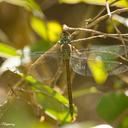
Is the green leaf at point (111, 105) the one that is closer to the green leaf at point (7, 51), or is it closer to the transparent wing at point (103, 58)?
the transparent wing at point (103, 58)

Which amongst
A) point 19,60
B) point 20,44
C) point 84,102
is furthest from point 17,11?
point 19,60

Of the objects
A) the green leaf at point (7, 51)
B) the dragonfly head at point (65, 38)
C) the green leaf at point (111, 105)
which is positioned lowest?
the green leaf at point (111, 105)

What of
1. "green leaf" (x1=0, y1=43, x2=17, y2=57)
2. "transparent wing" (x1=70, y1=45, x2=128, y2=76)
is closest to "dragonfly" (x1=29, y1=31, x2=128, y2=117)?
"transparent wing" (x1=70, y1=45, x2=128, y2=76)

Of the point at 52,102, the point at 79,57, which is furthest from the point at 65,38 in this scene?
the point at 52,102

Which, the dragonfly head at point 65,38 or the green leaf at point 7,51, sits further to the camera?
the green leaf at point 7,51

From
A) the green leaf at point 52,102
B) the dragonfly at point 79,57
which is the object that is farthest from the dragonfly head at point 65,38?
the green leaf at point 52,102

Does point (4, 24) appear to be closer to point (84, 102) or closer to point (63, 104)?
point (84, 102)

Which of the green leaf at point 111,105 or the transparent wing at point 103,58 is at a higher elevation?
the transparent wing at point 103,58
